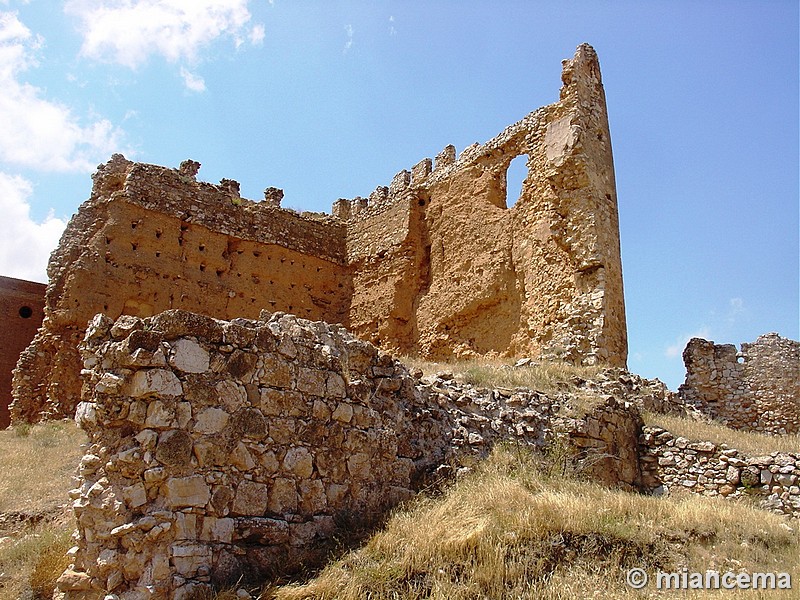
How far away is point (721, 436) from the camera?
991cm

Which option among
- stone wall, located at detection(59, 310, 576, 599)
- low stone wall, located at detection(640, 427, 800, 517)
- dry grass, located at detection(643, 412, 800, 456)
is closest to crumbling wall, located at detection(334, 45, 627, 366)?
dry grass, located at detection(643, 412, 800, 456)

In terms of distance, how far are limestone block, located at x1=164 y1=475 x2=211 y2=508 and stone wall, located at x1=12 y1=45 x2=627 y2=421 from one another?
859 centimetres

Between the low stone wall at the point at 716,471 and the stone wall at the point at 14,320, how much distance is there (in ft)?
46.8

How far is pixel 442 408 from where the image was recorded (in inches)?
306

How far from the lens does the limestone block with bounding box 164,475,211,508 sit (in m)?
4.96

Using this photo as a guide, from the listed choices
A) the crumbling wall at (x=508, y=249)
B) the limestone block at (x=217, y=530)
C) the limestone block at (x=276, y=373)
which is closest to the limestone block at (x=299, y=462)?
the limestone block at (x=276, y=373)

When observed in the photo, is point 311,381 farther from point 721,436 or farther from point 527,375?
point 721,436

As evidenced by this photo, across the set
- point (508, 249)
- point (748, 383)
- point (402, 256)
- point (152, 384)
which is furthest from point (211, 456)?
point (748, 383)

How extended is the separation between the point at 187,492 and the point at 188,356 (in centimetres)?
102

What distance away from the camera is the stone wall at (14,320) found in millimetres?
16281

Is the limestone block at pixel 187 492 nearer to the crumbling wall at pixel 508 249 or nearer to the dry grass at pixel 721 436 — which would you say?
the dry grass at pixel 721 436

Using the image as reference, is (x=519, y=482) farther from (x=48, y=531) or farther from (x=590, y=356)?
(x=590, y=356)

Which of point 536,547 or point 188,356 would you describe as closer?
point 188,356

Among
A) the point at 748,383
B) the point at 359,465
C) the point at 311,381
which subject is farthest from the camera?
the point at 748,383
